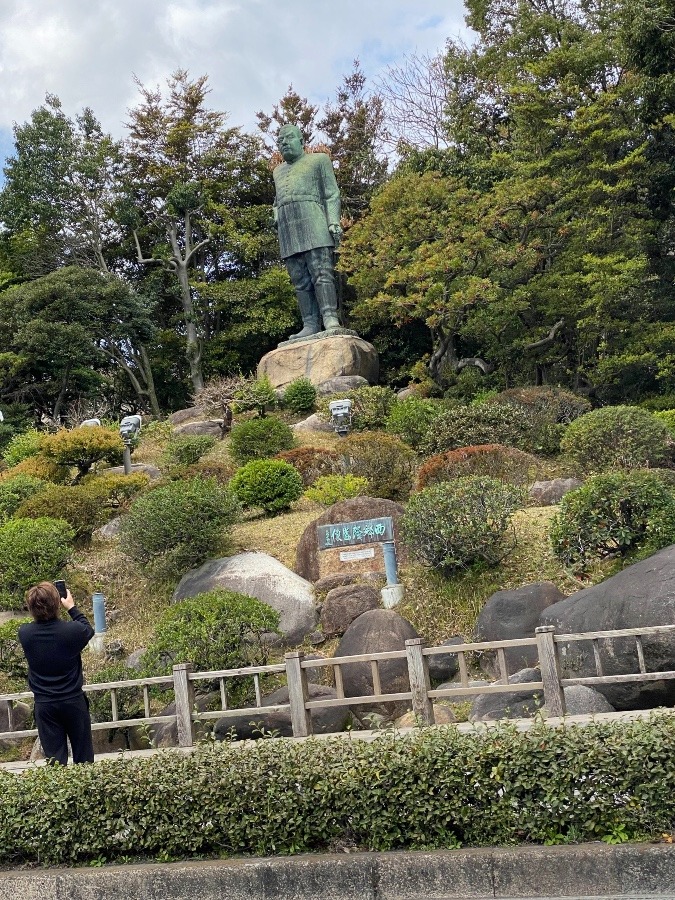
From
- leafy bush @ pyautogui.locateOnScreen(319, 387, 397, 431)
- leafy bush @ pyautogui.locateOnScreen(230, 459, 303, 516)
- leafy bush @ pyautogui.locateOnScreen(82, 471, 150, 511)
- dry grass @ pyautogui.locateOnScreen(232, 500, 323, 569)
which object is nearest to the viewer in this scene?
dry grass @ pyautogui.locateOnScreen(232, 500, 323, 569)

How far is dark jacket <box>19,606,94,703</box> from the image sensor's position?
208 inches

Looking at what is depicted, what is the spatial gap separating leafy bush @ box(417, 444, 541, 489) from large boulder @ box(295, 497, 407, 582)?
1.09m

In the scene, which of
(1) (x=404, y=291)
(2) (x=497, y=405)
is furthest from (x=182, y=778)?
(1) (x=404, y=291)

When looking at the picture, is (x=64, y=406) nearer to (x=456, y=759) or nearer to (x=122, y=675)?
(x=122, y=675)

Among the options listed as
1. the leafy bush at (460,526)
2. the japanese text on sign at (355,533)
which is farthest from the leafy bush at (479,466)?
the leafy bush at (460,526)

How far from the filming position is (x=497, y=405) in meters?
14.6

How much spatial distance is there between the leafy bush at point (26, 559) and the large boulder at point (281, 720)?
456cm

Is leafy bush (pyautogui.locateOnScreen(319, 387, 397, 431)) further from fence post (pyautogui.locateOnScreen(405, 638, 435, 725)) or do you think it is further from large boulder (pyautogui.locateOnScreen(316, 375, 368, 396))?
fence post (pyautogui.locateOnScreen(405, 638, 435, 725))

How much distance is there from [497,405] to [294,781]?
425 inches

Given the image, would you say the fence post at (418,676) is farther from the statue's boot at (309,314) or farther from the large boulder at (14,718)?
the statue's boot at (309,314)

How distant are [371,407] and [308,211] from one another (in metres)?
5.84

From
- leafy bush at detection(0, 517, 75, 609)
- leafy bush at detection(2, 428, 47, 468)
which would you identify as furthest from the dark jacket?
leafy bush at detection(2, 428, 47, 468)

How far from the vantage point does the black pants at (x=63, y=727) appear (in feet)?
17.5

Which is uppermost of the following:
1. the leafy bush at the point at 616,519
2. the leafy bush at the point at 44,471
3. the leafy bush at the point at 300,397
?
the leafy bush at the point at 300,397
